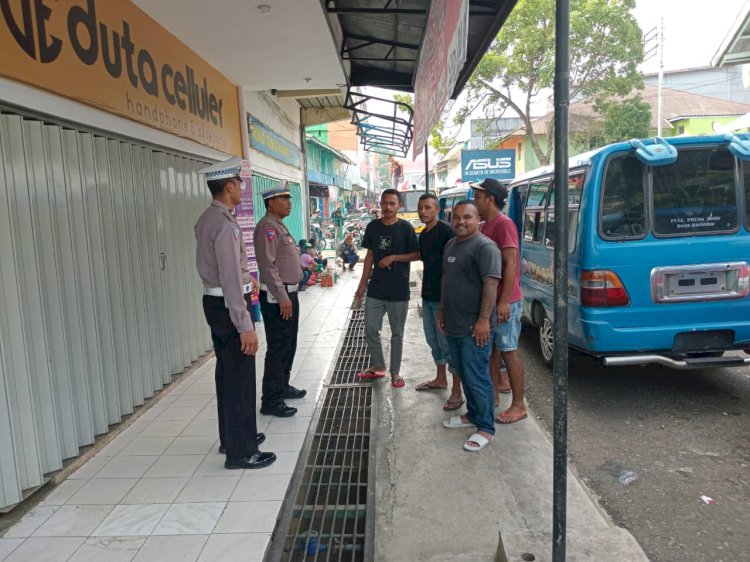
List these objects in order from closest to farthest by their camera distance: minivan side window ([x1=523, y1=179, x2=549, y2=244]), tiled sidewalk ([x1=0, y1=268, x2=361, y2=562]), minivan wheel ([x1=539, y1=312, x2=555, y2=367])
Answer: tiled sidewalk ([x1=0, y1=268, x2=361, y2=562]) < minivan wheel ([x1=539, y1=312, x2=555, y2=367]) < minivan side window ([x1=523, y1=179, x2=549, y2=244])

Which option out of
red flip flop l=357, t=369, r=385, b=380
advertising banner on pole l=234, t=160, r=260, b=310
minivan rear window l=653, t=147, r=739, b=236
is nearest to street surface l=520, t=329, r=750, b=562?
red flip flop l=357, t=369, r=385, b=380

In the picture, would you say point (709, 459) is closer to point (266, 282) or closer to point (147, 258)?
point (266, 282)

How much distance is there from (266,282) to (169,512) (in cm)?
181

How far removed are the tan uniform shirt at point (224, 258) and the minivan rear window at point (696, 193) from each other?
3.25 meters

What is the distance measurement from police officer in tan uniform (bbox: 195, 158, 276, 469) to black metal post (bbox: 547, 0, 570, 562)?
1915 millimetres

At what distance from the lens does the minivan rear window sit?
425cm

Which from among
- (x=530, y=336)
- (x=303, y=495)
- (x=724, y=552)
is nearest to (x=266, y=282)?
(x=303, y=495)

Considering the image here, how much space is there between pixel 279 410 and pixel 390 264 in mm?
1595

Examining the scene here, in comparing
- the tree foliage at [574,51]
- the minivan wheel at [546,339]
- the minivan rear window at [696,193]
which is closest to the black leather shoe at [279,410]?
the minivan wheel at [546,339]

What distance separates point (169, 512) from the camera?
305 centimetres

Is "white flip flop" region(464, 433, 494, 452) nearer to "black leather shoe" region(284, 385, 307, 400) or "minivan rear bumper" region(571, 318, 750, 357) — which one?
"minivan rear bumper" region(571, 318, 750, 357)

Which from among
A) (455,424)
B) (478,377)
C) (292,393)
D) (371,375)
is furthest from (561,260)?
(371,375)

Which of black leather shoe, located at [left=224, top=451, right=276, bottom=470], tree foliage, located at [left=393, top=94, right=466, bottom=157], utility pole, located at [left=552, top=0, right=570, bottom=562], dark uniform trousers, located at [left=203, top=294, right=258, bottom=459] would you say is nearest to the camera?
utility pole, located at [left=552, top=0, right=570, bottom=562]

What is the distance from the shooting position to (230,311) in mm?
3279
